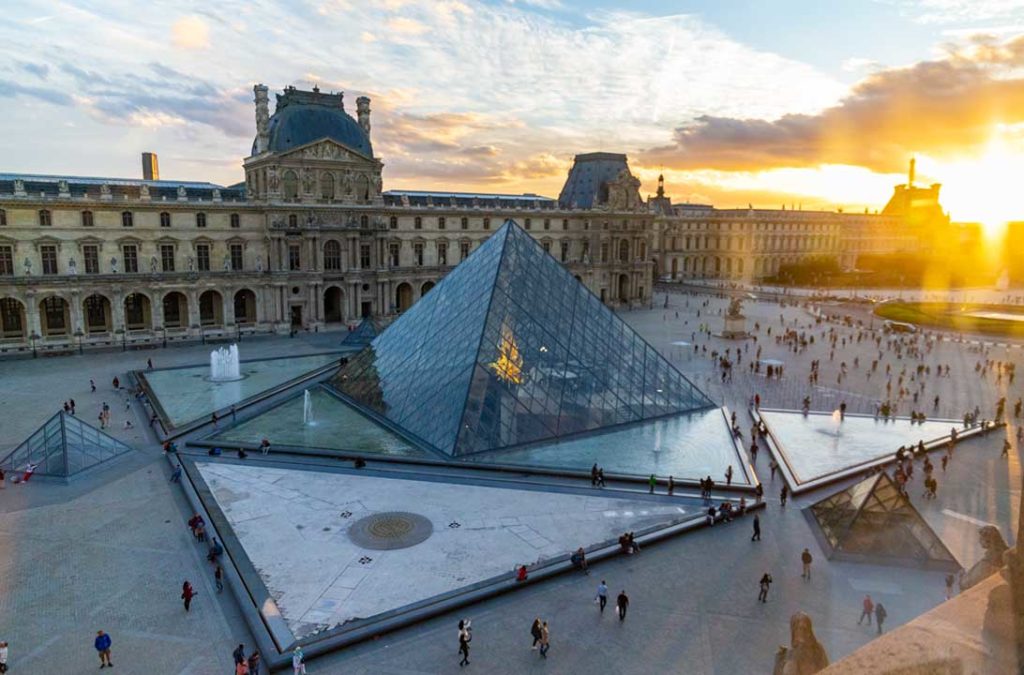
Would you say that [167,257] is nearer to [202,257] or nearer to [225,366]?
[202,257]

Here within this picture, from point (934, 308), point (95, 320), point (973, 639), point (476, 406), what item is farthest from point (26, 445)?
point (934, 308)

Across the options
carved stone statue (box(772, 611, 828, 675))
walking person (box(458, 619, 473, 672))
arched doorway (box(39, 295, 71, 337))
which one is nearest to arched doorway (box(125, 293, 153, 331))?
arched doorway (box(39, 295, 71, 337))

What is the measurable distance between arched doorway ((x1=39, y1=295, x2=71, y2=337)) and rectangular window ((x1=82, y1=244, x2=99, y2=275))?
2.27 m

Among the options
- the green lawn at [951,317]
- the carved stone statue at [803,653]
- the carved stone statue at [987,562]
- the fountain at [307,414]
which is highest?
the carved stone statue at [987,562]

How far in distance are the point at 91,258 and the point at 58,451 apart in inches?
882

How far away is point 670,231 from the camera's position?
87.4 m

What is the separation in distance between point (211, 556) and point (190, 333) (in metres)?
29.6

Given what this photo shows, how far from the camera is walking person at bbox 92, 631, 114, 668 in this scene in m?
9.24

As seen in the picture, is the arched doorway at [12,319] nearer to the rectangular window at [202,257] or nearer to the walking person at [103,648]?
the rectangular window at [202,257]

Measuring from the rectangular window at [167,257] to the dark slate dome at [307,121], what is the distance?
26.9ft

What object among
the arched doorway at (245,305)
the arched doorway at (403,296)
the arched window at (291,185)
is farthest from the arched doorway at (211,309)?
the arched doorway at (403,296)

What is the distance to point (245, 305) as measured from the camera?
42000mm

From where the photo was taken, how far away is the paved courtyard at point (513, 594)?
382 inches

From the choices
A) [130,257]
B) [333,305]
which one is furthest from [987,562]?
[333,305]
